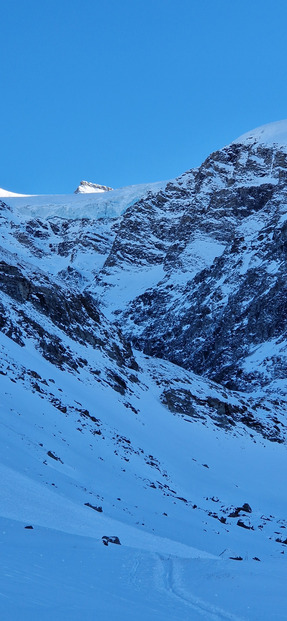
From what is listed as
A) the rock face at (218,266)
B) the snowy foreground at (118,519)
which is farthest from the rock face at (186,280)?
the snowy foreground at (118,519)

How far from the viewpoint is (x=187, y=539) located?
15.2 m

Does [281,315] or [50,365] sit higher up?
[281,315]

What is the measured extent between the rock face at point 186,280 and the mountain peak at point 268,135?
590 mm

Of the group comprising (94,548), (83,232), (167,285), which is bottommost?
(94,548)

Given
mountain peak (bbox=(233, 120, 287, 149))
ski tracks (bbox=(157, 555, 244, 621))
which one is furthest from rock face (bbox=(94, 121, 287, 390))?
ski tracks (bbox=(157, 555, 244, 621))

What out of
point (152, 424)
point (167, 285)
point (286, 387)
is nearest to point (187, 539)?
point (152, 424)

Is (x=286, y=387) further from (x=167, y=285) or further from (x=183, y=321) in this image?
(x=167, y=285)

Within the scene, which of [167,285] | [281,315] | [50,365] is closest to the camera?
[50,365]

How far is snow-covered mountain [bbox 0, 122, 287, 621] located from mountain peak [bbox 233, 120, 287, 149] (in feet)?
135

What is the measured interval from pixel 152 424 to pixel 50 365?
871 cm

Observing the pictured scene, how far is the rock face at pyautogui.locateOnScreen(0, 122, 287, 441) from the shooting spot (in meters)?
47.1

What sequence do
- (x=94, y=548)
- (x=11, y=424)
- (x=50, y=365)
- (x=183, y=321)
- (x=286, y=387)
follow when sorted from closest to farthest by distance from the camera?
(x=94, y=548)
(x=11, y=424)
(x=50, y=365)
(x=286, y=387)
(x=183, y=321)

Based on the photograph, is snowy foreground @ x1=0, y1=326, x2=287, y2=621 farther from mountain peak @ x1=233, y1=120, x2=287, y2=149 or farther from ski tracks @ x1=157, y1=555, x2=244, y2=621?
mountain peak @ x1=233, y1=120, x2=287, y2=149

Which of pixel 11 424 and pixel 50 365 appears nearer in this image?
pixel 11 424
